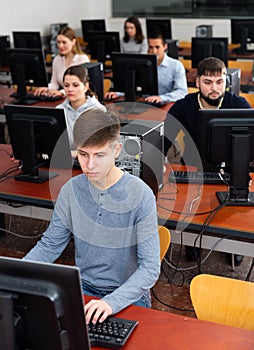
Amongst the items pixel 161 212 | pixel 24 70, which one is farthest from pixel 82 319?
pixel 24 70

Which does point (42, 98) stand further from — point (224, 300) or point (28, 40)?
point (224, 300)

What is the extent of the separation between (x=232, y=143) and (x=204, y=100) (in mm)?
885

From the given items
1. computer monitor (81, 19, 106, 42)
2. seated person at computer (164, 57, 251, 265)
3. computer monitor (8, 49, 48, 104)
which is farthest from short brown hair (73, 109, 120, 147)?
computer monitor (81, 19, 106, 42)

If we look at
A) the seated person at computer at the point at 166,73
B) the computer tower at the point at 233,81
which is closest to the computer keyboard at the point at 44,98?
the seated person at computer at the point at 166,73

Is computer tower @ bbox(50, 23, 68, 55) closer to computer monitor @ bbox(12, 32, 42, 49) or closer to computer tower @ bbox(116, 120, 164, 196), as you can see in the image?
computer monitor @ bbox(12, 32, 42, 49)

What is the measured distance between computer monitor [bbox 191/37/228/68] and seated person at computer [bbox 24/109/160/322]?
4440 mm

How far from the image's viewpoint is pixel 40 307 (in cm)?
130

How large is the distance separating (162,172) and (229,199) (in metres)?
0.40

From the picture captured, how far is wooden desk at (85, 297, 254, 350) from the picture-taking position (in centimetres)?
168

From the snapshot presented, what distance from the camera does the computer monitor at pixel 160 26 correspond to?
28.2 ft

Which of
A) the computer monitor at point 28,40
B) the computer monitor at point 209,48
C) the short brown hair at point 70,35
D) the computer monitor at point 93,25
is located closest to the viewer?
the short brown hair at point 70,35

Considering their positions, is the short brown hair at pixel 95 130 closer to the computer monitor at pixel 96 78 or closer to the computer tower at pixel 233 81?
the computer tower at pixel 233 81

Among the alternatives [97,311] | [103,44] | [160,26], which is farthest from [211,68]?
[160,26]

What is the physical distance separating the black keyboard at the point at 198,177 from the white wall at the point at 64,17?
5.72 metres
